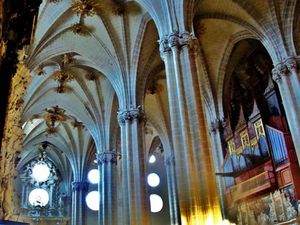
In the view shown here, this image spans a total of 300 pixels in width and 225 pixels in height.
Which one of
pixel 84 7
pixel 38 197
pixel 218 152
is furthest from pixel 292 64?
pixel 38 197

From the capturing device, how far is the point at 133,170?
47.4ft

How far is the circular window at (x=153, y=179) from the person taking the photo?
26797mm

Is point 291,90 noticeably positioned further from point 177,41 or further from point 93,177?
point 93,177

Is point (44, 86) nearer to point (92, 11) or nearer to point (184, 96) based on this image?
point (92, 11)

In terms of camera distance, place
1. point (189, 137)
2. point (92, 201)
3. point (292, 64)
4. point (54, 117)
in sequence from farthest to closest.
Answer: point (92, 201), point (54, 117), point (292, 64), point (189, 137)

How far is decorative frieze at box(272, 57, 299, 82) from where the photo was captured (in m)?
13.1

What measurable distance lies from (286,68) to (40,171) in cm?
2148

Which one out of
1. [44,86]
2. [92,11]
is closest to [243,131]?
[92,11]

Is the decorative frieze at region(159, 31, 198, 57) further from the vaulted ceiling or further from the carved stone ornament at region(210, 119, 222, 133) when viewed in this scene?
the carved stone ornament at region(210, 119, 222, 133)

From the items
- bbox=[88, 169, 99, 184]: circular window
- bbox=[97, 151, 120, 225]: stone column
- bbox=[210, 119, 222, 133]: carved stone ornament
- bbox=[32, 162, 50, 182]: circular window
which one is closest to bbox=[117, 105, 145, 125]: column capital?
bbox=[210, 119, 222, 133]: carved stone ornament

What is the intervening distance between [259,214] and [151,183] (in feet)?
46.5

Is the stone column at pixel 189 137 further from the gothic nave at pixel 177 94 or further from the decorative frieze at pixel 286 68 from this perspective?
the decorative frieze at pixel 286 68

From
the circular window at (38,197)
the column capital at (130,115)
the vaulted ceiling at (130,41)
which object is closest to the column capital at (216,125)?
the vaulted ceiling at (130,41)

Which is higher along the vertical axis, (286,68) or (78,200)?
(286,68)
